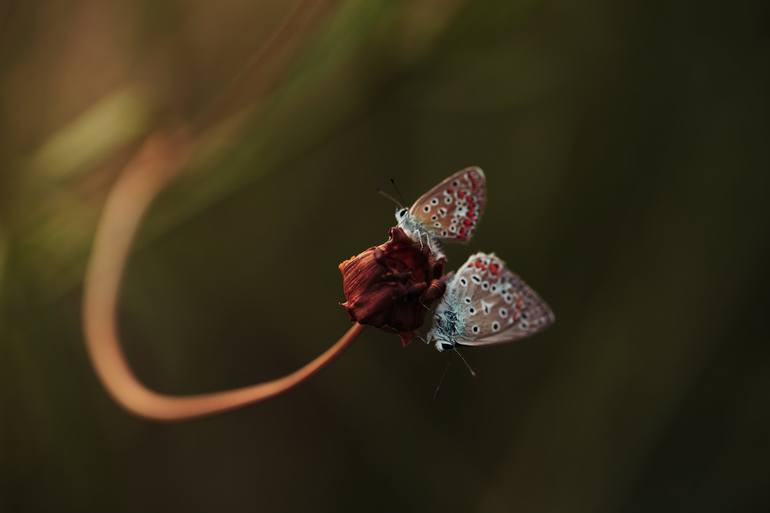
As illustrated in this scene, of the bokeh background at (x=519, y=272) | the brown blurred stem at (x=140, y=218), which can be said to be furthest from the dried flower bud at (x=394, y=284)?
the bokeh background at (x=519, y=272)

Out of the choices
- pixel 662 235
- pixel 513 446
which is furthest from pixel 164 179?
pixel 662 235

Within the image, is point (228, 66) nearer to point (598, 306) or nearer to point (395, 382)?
point (395, 382)

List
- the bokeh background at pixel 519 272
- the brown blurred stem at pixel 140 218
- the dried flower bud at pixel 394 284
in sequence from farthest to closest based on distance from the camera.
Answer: the bokeh background at pixel 519 272 → the brown blurred stem at pixel 140 218 → the dried flower bud at pixel 394 284

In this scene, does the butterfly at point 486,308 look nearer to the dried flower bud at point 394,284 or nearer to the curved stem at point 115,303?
the dried flower bud at point 394,284

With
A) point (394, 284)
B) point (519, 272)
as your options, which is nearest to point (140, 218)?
point (394, 284)

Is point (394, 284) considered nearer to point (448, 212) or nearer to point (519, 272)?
point (448, 212)

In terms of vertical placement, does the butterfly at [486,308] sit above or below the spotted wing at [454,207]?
below
